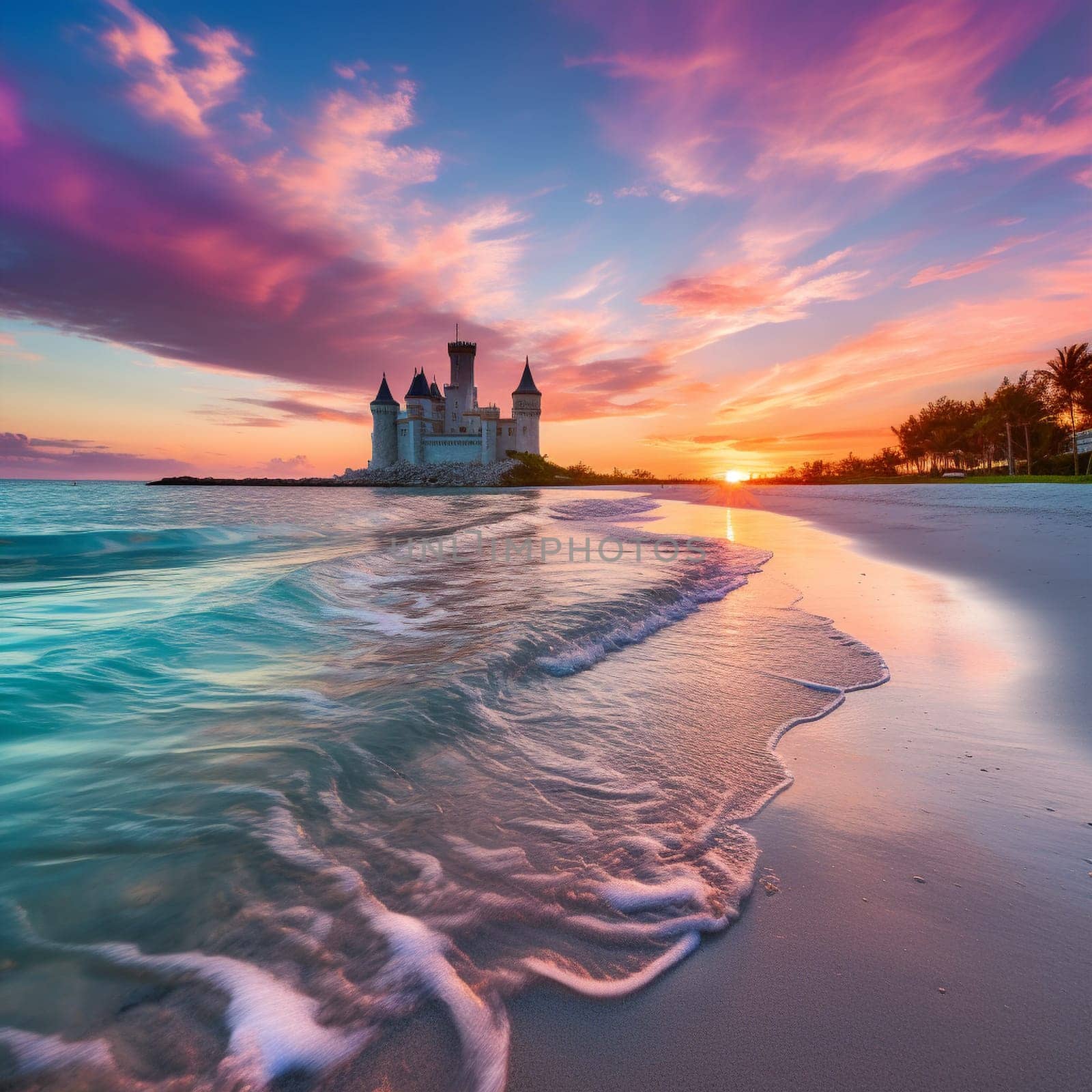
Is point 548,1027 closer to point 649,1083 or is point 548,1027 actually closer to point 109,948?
point 649,1083

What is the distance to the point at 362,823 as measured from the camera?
7.84ft

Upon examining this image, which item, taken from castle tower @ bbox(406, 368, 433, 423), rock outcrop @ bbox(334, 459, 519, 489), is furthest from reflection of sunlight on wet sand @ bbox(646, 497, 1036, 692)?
castle tower @ bbox(406, 368, 433, 423)

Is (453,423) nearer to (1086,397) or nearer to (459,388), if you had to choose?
(459,388)

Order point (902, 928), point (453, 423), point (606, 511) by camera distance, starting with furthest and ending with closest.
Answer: point (453, 423), point (606, 511), point (902, 928)

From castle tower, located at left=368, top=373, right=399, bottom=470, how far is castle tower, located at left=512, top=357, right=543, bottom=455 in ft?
68.9

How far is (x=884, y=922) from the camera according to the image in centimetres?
176

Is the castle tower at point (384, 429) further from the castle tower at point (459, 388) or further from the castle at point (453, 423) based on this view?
the castle tower at point (459, 388)

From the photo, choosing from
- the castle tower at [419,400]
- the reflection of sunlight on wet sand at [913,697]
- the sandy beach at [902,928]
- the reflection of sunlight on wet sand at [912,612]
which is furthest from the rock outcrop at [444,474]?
the sandy beach at [902,928]

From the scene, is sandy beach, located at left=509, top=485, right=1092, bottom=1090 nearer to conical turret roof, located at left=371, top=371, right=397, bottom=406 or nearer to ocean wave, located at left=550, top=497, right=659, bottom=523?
ocean wave, located at left=550, top=497, right=659, bottom=523

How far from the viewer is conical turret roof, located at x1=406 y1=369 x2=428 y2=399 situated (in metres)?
91.6

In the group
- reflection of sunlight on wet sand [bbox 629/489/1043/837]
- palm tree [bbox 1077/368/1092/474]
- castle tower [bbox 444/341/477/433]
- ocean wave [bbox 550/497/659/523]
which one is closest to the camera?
reflection of sunlight on wet sand [bbox 629/489/1043/837]

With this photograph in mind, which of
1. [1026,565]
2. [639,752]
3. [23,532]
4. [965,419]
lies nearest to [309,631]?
[639,752]

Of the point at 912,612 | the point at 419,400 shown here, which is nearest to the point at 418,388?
the point at 419,400

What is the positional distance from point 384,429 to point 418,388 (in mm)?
9507
